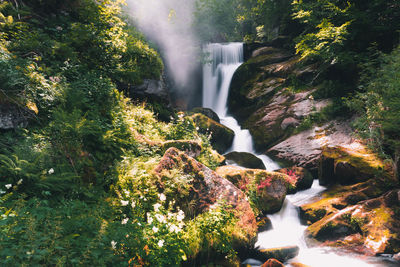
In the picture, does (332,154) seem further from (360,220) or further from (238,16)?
(238,16)

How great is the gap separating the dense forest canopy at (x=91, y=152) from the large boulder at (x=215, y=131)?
Result: 117 inches

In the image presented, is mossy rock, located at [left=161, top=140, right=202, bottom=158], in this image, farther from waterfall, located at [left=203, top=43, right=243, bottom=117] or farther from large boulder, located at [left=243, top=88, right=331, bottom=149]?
waterfall, located at [left=203, top=43, right=243, bottom=117]

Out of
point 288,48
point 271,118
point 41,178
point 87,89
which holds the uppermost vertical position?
point 288,48

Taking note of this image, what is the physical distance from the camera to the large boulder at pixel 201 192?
4.48 metres

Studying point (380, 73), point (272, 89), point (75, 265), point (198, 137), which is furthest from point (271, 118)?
point (75, 265)

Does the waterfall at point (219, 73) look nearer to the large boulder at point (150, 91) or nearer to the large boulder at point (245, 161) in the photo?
the large boulder at point (245, 161)

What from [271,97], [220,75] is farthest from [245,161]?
[220,75]

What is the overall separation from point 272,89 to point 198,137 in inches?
369

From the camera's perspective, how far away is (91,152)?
445cm

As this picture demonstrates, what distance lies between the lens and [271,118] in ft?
44.9

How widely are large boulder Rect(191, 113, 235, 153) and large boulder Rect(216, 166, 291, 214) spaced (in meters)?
5.05

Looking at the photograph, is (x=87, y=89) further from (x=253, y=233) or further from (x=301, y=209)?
(x=301, y=209)

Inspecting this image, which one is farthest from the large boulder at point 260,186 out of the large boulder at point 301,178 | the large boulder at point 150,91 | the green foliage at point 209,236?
the large boulder at point 150,91

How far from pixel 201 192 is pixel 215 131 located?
790cm
